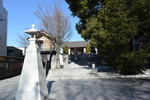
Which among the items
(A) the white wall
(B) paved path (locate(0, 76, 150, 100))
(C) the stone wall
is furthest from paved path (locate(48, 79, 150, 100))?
(A) the white wall

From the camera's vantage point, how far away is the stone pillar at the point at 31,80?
453 cm

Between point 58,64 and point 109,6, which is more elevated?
point 109,6

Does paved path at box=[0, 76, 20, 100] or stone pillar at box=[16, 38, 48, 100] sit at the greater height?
stone pillar at box=[16, 38, 48, 100]

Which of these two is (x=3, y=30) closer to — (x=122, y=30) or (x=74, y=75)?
(x=74, y=75)

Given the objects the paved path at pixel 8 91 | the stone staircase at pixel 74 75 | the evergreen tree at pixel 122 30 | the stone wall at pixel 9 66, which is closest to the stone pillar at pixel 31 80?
the paved path at pixel 8 91

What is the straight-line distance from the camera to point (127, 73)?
10.5 m

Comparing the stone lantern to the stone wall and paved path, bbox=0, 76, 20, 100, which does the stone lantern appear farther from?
the stone wall

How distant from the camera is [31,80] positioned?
4.68 metres

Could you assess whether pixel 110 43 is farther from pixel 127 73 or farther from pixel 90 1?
pixel 90 1

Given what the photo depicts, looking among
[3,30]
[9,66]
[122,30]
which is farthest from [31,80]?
[3,30]

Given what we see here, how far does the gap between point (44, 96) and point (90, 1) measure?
9.87 metres

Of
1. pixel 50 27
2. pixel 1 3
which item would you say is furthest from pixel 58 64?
pixel 1 3

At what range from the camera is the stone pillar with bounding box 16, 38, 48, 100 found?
14.9 ft

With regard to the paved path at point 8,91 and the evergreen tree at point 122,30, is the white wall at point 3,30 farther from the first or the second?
the evergreen tree at point 122,30
